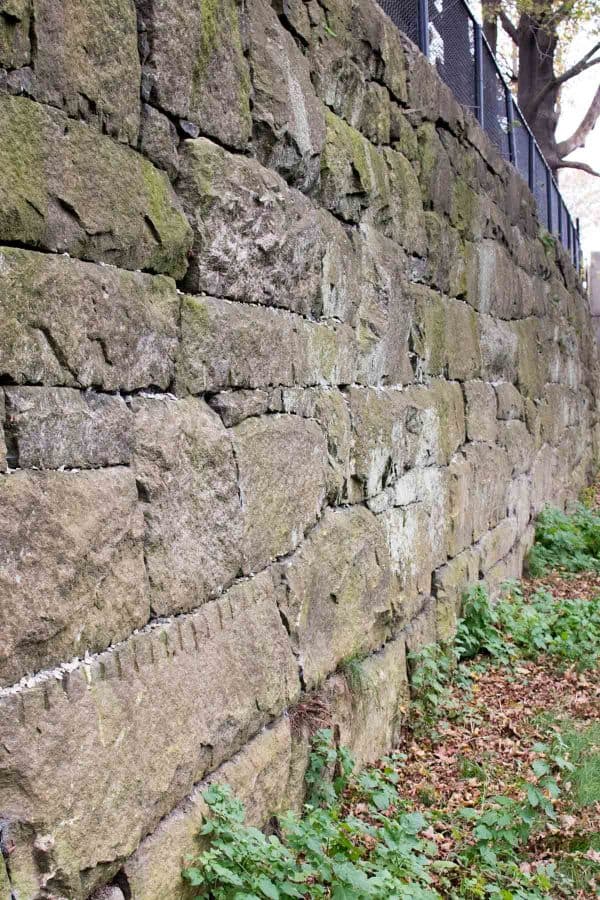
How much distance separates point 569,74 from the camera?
57.2ft

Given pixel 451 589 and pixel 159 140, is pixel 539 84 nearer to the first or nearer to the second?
pixel 451 589

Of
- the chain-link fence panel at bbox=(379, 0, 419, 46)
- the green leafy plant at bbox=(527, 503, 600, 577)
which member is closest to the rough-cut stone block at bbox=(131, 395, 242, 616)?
the chain-link fence panel at bbox=(379, 0, 419, 46)

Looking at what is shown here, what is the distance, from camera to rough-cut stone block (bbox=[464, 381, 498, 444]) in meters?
6.22

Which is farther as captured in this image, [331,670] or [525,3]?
[525,3]

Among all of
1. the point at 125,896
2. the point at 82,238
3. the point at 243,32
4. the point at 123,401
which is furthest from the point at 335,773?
the point at 243,32

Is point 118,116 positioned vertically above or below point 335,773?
above

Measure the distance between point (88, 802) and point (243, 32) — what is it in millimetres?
2261

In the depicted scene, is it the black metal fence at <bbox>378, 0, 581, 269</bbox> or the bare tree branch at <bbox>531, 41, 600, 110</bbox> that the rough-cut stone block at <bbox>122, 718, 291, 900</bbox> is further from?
the bare tree branch at <bbox>531, 41, 600, 110</bbox>

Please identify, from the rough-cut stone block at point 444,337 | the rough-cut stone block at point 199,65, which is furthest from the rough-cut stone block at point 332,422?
the rough-cut stone block at point 444,337

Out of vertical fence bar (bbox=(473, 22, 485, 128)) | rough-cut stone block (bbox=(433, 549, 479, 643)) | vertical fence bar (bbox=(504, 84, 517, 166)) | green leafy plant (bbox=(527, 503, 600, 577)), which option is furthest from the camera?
vertical fence bar (bbox=(504, 84, 517, 166))

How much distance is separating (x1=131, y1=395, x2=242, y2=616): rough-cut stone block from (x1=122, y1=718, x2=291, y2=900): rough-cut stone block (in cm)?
52

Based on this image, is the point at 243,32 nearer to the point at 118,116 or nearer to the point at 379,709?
the point at 118,116

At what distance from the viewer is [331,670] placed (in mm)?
3666

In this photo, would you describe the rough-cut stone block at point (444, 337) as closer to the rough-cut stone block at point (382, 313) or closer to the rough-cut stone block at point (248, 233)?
the rough-cut stone block at point (382, 313)
